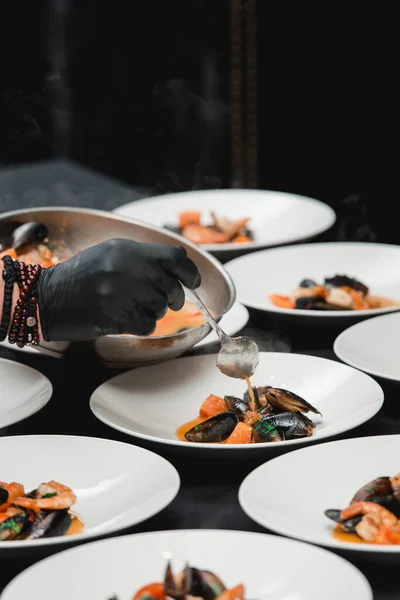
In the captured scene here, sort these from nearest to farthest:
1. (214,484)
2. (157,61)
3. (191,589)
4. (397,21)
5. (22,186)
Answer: (191,589)
(214,484)
(397,21)
(22,186)
(157,61)

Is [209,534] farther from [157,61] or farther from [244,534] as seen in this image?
[157,61]

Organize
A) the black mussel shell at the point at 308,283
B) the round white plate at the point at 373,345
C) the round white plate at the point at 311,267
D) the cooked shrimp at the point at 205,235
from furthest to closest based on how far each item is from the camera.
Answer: the cooked shrimp at the point at 205,235, the round white plate at the point at 311,267, the black mussel shell at the point at 308,283, the round white plate at the point at 373,345

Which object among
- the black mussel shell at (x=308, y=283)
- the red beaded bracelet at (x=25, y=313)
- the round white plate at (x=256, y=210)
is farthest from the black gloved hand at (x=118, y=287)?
the round white plate at (x=256, y=210)

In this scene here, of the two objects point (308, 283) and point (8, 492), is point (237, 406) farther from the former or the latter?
point (308, 283)

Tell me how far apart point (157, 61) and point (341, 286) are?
207cm

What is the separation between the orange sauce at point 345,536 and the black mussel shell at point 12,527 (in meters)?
0.36

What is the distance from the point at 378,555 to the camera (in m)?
1.11

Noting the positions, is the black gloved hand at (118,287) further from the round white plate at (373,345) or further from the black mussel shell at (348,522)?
the black mussel shell at (348,522)

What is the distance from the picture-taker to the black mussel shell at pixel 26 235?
200cm

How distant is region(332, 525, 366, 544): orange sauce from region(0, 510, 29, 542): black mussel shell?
36 centimetres

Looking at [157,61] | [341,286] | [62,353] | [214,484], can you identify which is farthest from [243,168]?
[214,484]

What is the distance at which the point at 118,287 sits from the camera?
5.00 ft

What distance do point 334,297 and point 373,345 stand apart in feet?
0.83

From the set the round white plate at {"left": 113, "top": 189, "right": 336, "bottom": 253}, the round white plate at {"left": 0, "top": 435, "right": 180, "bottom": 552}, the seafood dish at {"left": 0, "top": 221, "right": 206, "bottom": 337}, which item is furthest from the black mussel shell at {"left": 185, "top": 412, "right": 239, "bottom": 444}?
the round white plate at {"left": 113, "top": 189, "right": 336, "bottom": 253}
